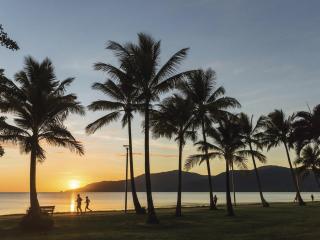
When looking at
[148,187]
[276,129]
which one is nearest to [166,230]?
[148,187]

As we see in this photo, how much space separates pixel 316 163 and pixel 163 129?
32.8 meters

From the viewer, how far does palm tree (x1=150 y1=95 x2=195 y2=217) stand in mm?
33625

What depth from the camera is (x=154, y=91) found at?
30031 millimetres

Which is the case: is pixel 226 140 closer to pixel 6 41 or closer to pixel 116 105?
pixel 116 105

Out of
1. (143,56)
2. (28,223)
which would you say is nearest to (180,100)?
(143,56)

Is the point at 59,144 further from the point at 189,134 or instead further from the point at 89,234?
the point at 189,134

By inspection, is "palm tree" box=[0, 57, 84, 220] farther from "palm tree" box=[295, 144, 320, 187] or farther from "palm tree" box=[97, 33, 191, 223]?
"palm tree" box=[295, 144, 320, 187]

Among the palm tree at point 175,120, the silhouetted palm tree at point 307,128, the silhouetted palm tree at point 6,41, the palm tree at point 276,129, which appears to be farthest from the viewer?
the palm tree at point 276,129

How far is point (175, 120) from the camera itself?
34.1 m

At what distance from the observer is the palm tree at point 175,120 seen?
33.6m

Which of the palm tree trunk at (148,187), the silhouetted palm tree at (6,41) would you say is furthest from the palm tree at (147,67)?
the silhouetted palm tree at (6,41)

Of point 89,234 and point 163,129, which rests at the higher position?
point 163,129

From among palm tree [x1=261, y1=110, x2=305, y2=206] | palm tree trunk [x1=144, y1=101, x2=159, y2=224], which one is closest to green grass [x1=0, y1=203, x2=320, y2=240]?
palm tree trunk [x1=144, y1=101, x2=159, y2=224]

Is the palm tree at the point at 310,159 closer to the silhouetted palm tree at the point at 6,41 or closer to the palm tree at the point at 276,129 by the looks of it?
the palm tree at the point at 276,129
